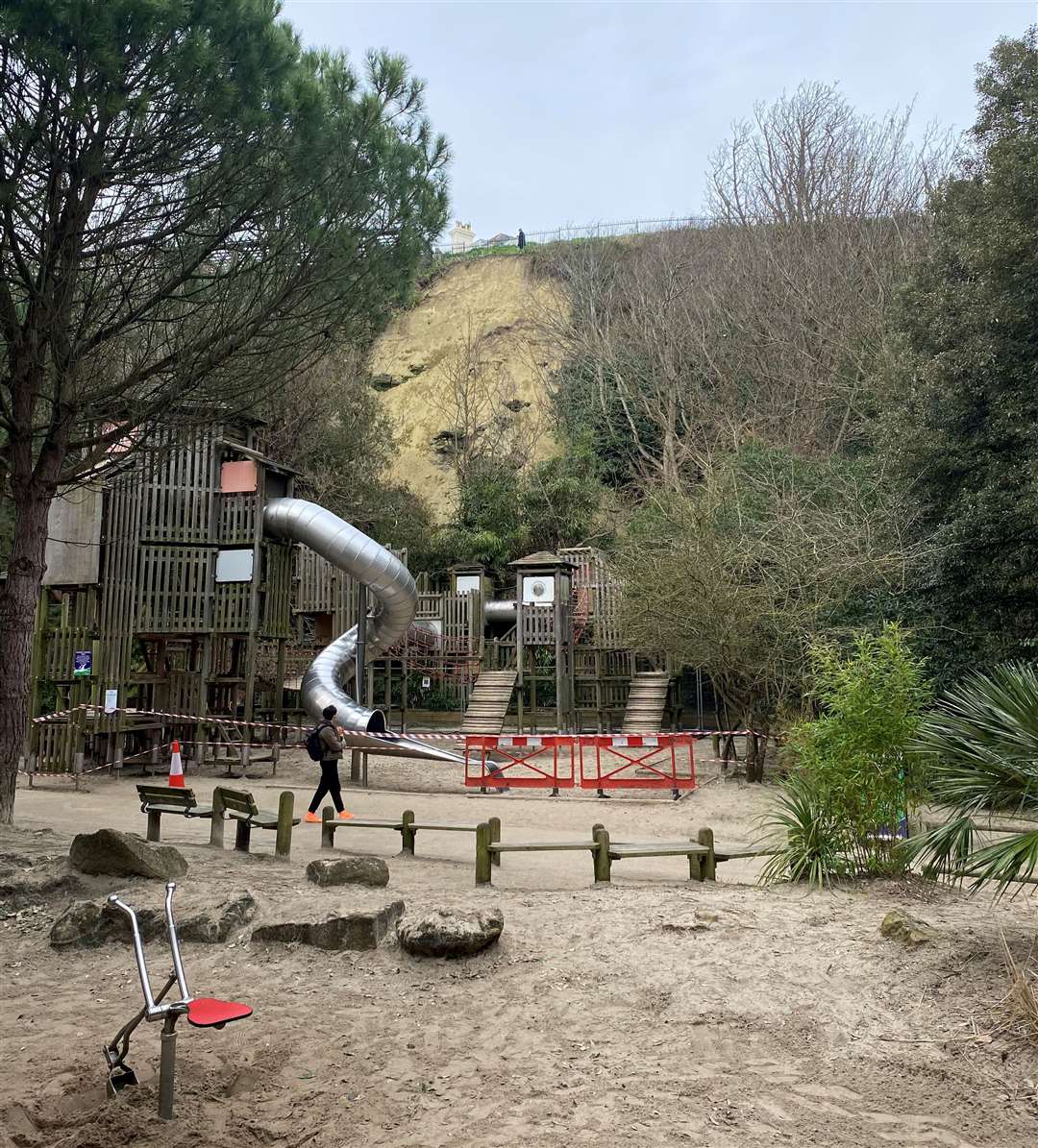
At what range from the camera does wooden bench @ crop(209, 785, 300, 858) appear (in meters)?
9.17

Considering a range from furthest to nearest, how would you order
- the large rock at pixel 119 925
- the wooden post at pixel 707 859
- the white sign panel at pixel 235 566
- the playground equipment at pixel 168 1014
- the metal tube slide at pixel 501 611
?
the metal tube slide at pixel 501 611
the white sign panel at pixel 235 566
the wooden post at pixel 707 859
the large rock at pixel 119 925
the playground equipment at pixel 168 1014

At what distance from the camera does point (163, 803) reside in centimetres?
1002

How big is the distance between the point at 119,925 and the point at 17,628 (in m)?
4.11

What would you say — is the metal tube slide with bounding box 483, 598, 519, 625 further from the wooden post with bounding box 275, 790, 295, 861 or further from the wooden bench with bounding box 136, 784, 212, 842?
the wooden post with bounding box 275, 790, 295, 861

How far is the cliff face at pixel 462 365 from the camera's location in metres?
42.2

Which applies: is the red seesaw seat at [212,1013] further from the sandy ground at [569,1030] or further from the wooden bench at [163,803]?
the wooden bench at [163,803]

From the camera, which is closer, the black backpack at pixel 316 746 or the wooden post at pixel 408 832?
the wooden post at pixel 408 832

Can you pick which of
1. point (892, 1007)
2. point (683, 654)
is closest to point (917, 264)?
point (683, 654)

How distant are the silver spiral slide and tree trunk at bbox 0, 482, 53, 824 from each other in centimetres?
846

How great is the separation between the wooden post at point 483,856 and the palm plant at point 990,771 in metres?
3.59

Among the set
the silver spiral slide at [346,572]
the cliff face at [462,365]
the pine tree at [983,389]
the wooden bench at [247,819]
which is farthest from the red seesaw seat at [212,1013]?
the cliff face at [462,365]

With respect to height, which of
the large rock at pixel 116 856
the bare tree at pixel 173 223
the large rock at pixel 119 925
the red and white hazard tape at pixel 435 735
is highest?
the bare tree at pixel 173 223

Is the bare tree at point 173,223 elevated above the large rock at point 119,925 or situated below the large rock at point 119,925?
above

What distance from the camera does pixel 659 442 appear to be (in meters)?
35.8
